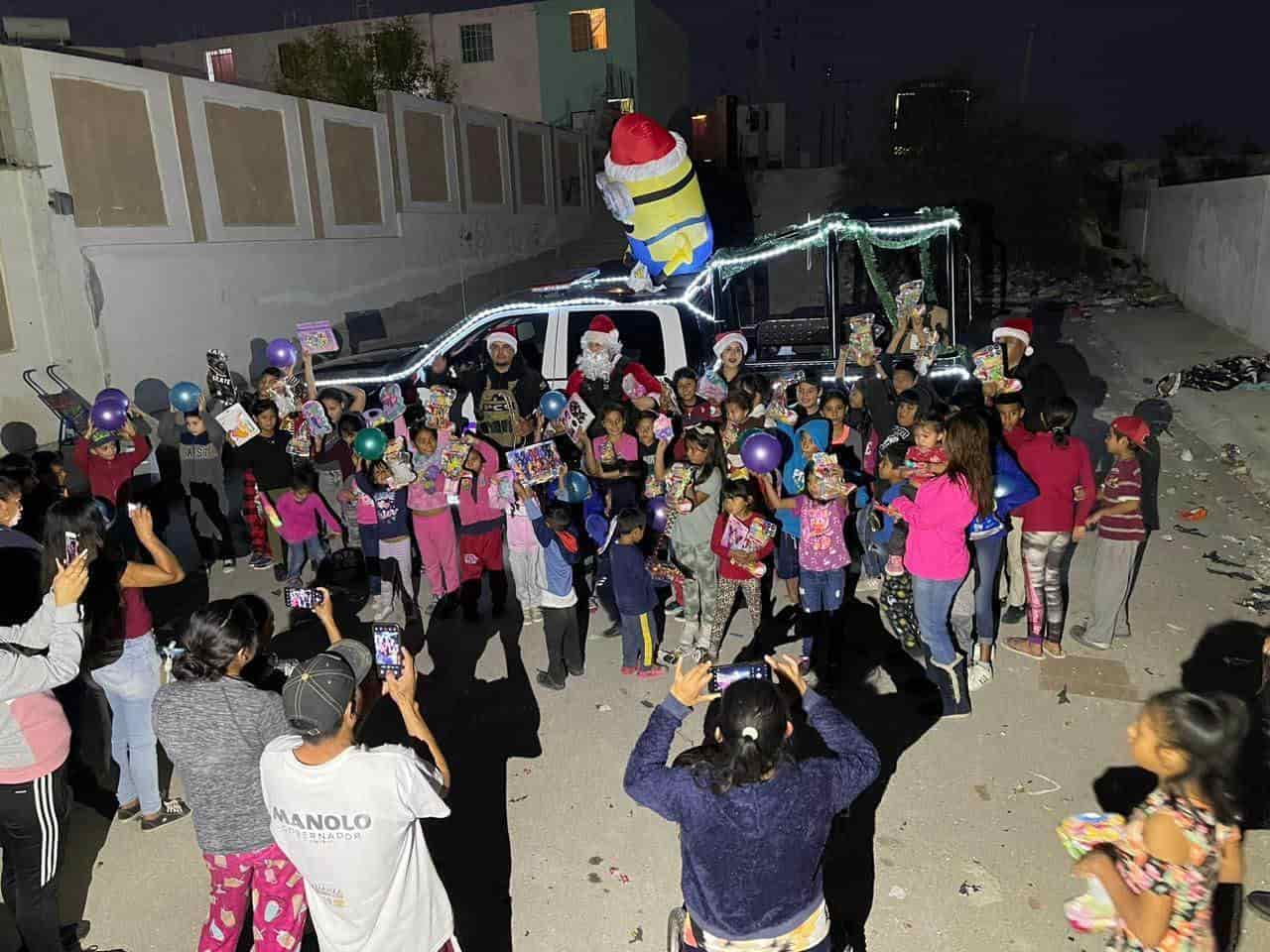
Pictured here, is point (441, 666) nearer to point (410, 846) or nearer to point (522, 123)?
point (410, 846)

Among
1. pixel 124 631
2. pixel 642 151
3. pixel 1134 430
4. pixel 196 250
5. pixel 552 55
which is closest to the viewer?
pixel 124 631

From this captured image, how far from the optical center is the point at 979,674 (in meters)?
5.33

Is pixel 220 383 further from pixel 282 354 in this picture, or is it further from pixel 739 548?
pixel 739 548

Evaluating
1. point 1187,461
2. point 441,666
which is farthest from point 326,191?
point 1187,461

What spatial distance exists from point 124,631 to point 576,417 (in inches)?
141

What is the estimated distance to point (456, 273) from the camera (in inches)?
837

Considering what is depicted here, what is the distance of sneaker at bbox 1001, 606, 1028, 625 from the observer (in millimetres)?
6098

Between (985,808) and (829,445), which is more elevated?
(829,445)

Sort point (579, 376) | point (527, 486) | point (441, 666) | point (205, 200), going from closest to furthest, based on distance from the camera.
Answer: point (527, 486) < point (441, 666) < point (579, 376) < point (205, 200)

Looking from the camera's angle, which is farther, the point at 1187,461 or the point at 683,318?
the point at 1187,461

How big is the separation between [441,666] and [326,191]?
1320 centimetres

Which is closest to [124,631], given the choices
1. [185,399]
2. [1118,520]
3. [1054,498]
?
[185,399]

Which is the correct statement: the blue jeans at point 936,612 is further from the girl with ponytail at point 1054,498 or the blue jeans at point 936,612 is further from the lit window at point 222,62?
the lit window at point 222,62

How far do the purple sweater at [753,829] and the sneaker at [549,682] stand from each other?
10.1ft
